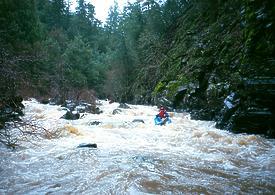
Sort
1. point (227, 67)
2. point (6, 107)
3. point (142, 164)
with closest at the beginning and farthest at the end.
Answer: point (142, 164), point (6, 107), point (227, 67)

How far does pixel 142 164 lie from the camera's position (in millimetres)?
6773

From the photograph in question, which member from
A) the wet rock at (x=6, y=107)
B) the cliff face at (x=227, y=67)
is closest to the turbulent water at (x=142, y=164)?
the wet rock at (x=6, y=107)

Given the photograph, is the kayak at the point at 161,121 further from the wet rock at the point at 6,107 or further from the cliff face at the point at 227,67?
the wet rock at the point at 6,107

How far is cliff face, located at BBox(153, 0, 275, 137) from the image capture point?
10.7m

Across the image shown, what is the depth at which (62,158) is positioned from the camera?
7406 mm

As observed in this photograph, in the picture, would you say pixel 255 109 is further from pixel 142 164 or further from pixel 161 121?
pixel 142 164

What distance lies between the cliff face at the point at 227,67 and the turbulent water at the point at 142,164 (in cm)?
126

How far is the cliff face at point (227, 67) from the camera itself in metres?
10.7

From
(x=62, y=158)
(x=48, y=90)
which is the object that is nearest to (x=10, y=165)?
(x=62, y=158)

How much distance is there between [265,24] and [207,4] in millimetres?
12651

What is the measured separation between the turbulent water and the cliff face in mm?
1263

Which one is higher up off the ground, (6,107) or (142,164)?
(6,107)

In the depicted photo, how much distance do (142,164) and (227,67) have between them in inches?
422

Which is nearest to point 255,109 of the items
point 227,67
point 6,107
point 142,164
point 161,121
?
point 161,121
